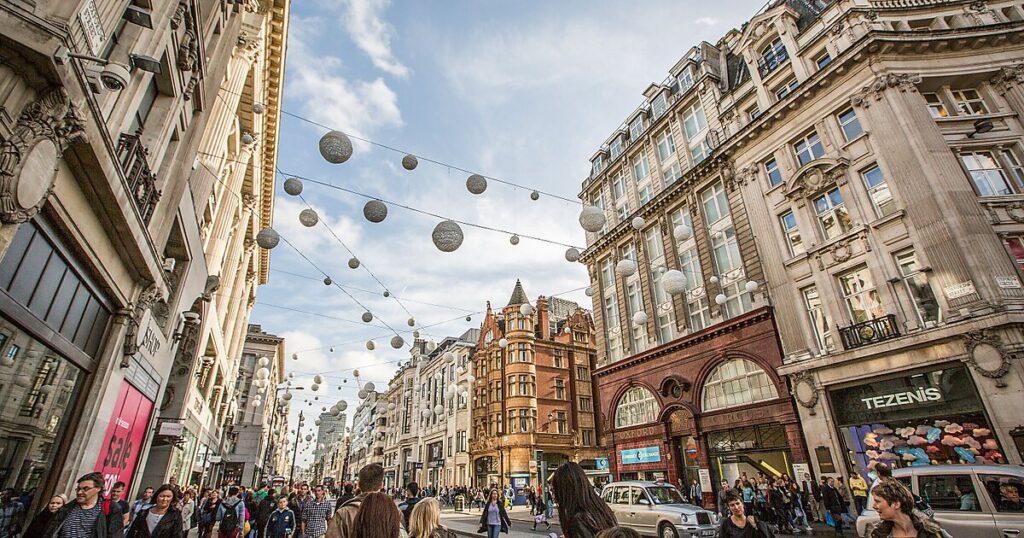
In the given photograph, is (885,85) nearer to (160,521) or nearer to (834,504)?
(834,504)

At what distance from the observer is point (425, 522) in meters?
3.51

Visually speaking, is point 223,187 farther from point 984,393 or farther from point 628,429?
point 984,393

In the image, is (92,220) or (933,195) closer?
(92,220)

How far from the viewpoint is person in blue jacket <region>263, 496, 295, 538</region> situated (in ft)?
31.3

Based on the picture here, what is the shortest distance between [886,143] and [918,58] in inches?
172

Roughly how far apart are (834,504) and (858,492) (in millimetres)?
1346

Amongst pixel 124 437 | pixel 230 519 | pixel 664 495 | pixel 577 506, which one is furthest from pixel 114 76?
pixel 664 495

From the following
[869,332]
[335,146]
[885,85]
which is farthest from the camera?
[885,85]

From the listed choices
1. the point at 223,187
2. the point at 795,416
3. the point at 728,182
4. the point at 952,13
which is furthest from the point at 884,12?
the point at 223,187

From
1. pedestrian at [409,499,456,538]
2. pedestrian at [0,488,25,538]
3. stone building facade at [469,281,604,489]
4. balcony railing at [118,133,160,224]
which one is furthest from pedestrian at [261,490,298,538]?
stone building facade at [469,281,604,489]

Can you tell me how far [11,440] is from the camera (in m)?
5.97

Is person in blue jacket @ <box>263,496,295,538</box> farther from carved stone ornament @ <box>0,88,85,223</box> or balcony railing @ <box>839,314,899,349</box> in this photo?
balcony railing @ <box>839,314,899,349</box>

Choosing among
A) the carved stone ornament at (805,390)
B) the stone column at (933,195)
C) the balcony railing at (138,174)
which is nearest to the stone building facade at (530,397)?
the carved stone ornament at (805,390)

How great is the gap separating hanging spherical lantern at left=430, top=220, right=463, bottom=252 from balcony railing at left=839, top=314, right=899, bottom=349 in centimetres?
1540
